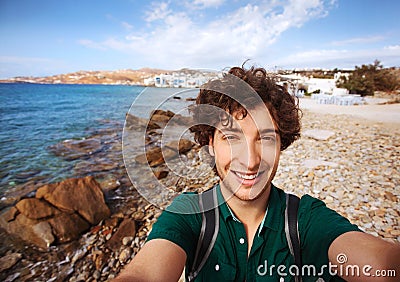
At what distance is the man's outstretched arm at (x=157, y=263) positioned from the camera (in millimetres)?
1110

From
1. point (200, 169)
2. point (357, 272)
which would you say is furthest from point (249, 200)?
point (200, 169)

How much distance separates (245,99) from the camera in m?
1.61

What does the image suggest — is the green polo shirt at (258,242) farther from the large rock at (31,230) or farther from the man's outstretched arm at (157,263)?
the large rock at (31,230)

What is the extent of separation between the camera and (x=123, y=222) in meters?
4.40

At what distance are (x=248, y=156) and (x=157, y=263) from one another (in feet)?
2.63

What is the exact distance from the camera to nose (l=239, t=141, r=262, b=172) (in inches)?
57.6

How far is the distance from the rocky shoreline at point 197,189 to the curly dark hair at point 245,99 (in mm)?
718

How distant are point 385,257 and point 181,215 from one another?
1.03 metres

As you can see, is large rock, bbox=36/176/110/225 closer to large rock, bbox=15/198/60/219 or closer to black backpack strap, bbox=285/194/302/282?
large rock, bbox=15/198/60/219

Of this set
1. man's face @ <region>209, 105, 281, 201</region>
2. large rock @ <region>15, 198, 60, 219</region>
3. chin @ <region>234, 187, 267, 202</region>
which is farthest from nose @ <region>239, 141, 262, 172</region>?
large rock @ <region>15, 198, 60, 219</region>

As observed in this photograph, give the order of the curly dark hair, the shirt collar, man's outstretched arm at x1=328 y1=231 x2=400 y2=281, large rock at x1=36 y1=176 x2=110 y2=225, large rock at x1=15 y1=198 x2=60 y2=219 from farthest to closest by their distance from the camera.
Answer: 1. large rock at x1=36 y1=176 x2=110 y2=225
2. large rock at x1=15 y1=198 x2=60 y2=219
3. the curly dark hair
4. the shirt collar
5. man's outstretched arm at x1=328 y1=231 x2=400 y2=281

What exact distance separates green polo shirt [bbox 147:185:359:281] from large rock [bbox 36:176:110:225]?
3772mm

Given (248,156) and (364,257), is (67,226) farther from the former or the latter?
(364,257)

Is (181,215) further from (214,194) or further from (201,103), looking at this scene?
(201,103)
